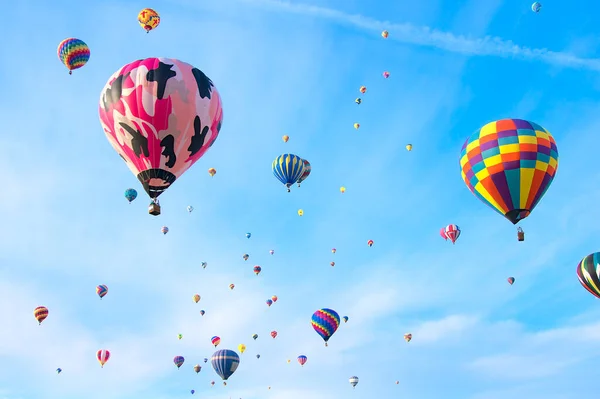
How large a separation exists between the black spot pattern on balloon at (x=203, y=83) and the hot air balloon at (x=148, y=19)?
597 inches

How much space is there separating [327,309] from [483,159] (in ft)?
73.1

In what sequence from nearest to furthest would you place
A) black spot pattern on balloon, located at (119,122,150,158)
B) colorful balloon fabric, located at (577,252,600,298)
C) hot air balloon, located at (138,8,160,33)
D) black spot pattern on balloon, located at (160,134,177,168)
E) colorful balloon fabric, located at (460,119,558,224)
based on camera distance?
black spot pattern on balloon, located at (119,122,150,158) → black spot pattern on balloon, located at (160,134,177,168) → colorful balloon fabric, located at (460,119,558,224) → colorful balloon fabric, located at (577,252,600,298) → hot air balloon, located at (138,8,160,33)

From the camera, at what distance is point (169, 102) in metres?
19.8

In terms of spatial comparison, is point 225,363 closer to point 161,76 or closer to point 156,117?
point 156,117

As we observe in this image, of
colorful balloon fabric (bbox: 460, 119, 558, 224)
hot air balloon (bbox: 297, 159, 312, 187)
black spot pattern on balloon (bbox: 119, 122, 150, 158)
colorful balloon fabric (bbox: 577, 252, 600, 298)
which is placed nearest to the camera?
black spot pattern on balloon (bbox: 119, 122, 150, 158)

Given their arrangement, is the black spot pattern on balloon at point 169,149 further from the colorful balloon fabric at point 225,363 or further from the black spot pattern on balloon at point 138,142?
the colorful balloon fabric at point 225,363


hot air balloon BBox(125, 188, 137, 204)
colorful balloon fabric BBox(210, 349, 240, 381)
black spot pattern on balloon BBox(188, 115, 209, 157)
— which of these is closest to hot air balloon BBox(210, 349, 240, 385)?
colorful balloon fabric BBox(210, 349, 240, 381)

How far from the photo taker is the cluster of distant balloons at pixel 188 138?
19750mm

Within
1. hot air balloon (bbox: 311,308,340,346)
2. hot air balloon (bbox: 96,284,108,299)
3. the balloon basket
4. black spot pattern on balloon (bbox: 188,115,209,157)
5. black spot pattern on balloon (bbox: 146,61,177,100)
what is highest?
hot air balloon (bbox: 96,284,108,299)

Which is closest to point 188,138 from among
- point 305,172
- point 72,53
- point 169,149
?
point 169,149

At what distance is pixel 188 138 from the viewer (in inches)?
798

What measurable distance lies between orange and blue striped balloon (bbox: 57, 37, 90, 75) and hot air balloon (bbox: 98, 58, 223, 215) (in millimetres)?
15897

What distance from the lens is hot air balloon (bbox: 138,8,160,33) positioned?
113ft

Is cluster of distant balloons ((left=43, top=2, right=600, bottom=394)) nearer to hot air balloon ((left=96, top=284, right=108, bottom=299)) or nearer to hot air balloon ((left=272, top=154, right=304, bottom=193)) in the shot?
hot air balloon ((left=272, top=154, right=304, bottom=193))
